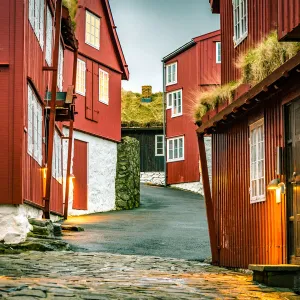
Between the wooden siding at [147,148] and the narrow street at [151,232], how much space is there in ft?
44.9

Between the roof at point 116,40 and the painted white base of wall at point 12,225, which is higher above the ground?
the roof at point 116,40

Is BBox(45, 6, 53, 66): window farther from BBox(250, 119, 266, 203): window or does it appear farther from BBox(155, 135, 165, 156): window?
BBox(155, 135, 165, 156): window

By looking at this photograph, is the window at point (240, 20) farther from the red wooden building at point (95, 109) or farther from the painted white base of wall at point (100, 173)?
the painted white base of wall at point (100, 173)

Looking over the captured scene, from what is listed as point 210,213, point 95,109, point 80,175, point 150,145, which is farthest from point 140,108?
point 210,213

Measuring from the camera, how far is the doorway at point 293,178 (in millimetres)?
10562

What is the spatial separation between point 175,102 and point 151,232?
23314 millimetres

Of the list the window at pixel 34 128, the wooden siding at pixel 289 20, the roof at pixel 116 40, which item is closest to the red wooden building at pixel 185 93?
the roof at pixel 116 40

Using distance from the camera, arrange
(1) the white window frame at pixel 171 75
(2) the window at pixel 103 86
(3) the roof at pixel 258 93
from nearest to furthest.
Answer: (3) the roof at pixel 258 93, (2) the window at pixel 103 86, (1) the white window frame at pixel 171 75

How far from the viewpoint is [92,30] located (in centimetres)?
3153

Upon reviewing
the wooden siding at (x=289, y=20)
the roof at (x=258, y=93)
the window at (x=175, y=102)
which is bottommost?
the roof at (x=258, y=93)

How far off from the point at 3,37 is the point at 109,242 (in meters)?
5.42

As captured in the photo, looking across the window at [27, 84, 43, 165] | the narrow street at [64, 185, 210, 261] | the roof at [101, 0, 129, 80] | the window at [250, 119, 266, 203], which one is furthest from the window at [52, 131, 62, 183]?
the window at [250, 119, 266, 203]

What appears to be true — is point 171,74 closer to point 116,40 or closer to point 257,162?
point 116,40

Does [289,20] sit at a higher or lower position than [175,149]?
lower
